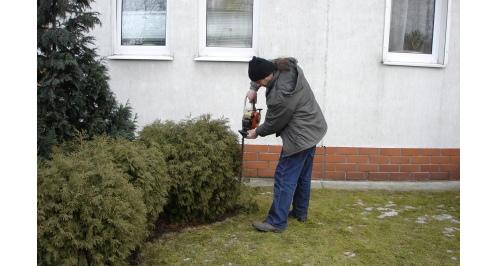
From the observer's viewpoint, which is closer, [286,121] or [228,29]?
[286,121]

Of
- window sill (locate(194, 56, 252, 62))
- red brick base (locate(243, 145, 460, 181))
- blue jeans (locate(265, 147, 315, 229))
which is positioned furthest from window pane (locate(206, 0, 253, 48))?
blue jeans (locate(265, 147, 315, 229))

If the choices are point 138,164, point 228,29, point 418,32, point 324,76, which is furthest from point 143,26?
point 418,32

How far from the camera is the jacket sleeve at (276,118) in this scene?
4.87m

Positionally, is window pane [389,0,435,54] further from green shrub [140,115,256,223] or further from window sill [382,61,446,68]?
green shrub [140,115,256,223]

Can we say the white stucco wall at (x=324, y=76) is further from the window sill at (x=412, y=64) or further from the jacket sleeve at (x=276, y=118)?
the jacket sleeve at (x=276, y=118)

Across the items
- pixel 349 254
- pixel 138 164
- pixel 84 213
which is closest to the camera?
pixel 84 213

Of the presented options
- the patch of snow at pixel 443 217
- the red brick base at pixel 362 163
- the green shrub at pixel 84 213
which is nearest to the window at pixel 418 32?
the red brick base at pixel 362 163

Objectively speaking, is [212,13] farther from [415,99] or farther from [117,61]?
[415,99]

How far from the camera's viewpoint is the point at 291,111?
4.90 metres

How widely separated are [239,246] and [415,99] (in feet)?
12.4

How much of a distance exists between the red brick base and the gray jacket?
208cm

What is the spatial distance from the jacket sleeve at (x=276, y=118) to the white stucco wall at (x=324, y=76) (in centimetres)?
212

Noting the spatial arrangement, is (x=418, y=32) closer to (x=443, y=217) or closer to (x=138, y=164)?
(x=443, y=217)

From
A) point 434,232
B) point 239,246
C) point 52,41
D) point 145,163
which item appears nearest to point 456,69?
point 434,232
